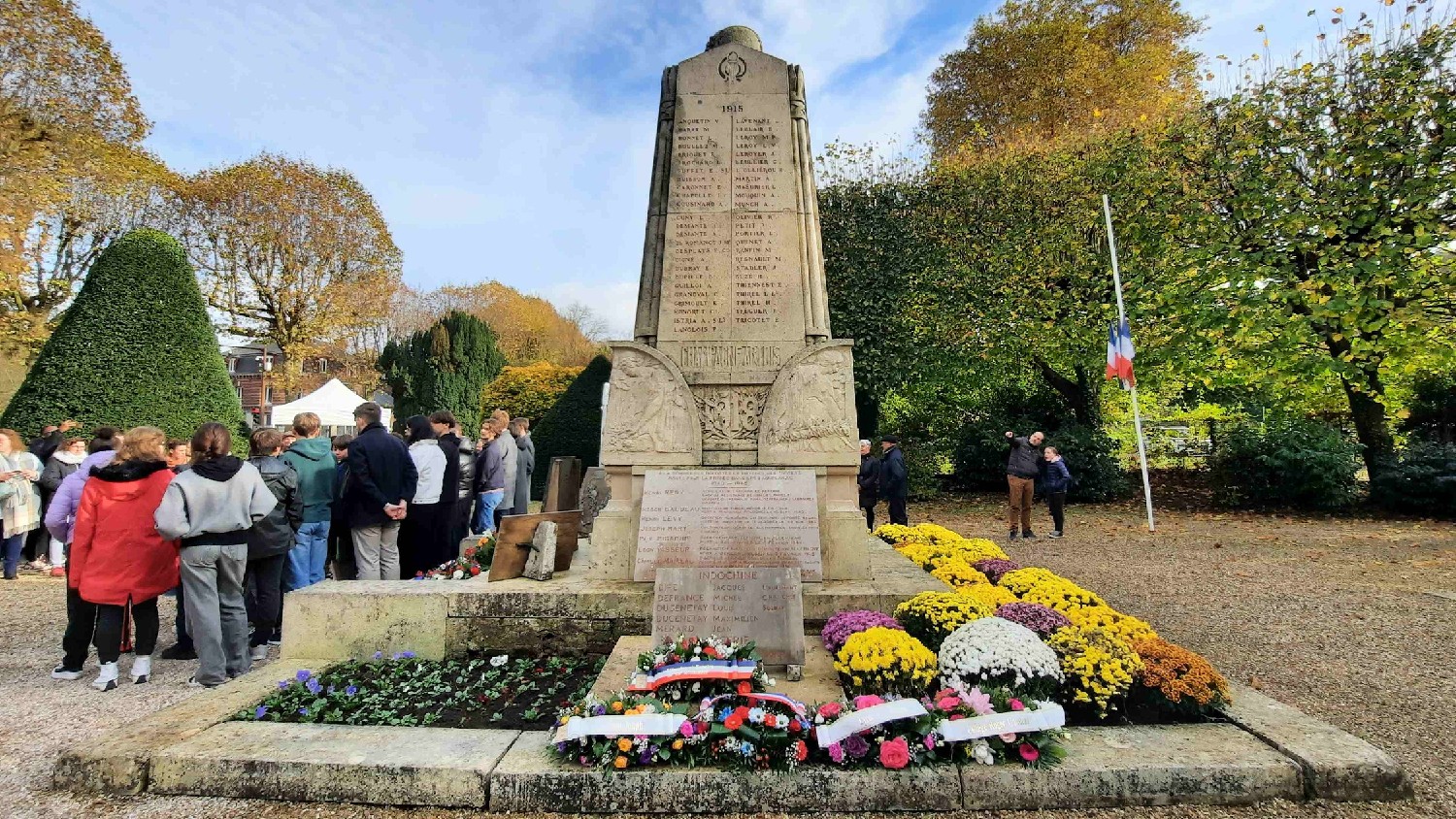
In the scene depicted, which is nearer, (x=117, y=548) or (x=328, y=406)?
(x=117, y=548)

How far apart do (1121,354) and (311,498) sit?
39.1 ft

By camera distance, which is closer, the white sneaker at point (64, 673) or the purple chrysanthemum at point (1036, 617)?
the purple chrysanthemum at point (1036, 617)

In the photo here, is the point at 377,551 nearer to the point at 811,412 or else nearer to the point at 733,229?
the point at 811,412

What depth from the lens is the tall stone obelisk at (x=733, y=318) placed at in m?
4.97

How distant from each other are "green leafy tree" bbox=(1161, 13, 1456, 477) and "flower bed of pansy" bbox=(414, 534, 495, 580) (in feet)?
45.3

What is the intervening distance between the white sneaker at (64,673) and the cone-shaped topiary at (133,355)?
7.24 m

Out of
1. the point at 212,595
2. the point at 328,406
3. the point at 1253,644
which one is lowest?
the point at 1253,644

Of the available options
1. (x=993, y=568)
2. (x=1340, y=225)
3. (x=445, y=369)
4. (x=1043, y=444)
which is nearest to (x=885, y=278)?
(x=1043, y=444)

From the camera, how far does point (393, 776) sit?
289 centimetres

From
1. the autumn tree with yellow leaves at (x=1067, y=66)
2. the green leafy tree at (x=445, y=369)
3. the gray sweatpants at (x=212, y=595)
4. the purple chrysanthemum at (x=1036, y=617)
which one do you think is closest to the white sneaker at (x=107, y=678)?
the gray sweatpants at (x=212, y=595)

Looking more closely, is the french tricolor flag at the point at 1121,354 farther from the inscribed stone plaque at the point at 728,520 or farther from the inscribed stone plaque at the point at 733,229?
the inscribed stone plaque at the point at 728,520

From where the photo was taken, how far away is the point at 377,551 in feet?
19.5

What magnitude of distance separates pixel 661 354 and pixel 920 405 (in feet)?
48.1

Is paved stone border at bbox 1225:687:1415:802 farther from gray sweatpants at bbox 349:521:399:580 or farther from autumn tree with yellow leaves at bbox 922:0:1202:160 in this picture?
autumn tree with yellow leaves at bbox 922:0:1202:160
